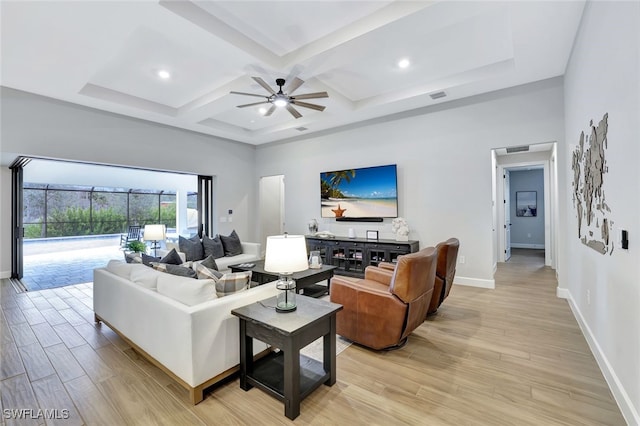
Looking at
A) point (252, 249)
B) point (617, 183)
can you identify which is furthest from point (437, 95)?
point (252, 249)

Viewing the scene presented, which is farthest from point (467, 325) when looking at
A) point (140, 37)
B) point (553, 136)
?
point (140, 37)

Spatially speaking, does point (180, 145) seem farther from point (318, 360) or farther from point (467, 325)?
point (467, 325)

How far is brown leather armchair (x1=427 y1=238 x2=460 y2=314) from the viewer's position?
10.9 ft

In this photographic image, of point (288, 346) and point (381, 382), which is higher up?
point (288, 346)

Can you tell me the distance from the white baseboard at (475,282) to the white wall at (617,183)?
66.4 inches

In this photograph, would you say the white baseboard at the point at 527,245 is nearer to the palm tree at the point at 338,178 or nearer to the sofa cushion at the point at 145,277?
the palm tree at the point at 338,178

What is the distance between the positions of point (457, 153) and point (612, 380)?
3.59m

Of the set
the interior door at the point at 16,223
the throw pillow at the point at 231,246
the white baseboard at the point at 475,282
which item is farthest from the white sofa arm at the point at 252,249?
the interior door at the point at 16,223

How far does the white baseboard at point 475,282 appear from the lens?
464 cm

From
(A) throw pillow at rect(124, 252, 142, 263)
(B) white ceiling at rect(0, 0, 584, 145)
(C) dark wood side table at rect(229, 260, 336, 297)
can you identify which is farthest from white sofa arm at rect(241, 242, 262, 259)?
(B) white ceiling at rect(0, 0, 584, 145)

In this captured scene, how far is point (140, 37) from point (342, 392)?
4044mm

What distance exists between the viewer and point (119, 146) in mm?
5250

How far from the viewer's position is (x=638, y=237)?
5.15 feet

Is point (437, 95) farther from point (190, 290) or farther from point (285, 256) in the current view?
point (190, 290)
